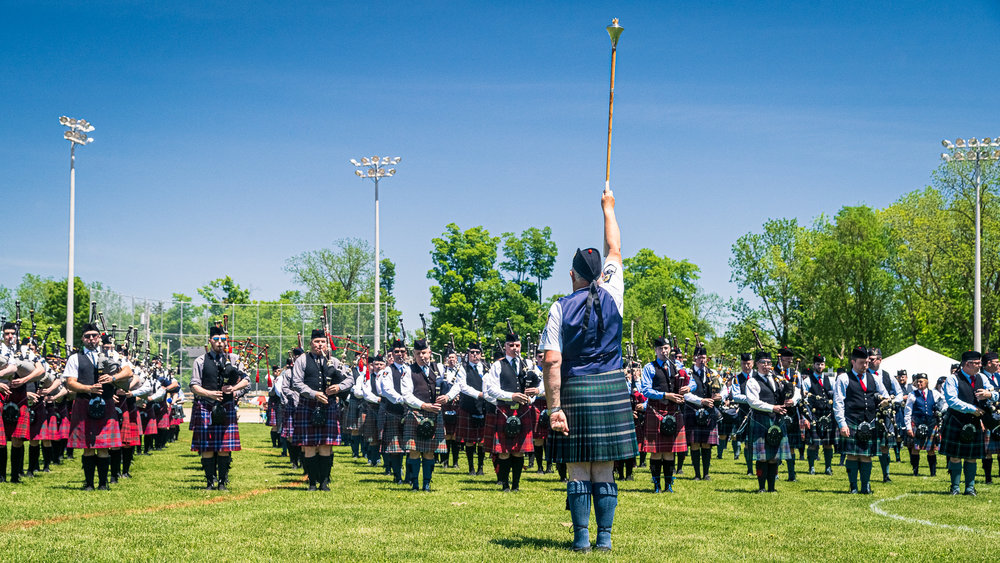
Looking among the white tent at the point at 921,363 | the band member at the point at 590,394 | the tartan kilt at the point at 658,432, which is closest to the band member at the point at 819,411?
the tartan kilt at the point at 658,432

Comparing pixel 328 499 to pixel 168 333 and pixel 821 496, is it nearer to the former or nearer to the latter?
pixel 821 496

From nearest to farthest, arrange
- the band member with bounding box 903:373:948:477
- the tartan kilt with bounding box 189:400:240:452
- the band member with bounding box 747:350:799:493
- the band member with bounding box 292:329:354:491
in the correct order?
the band member with bounding box 292:329:354:491
the tartan kilt with bounding box 189:400:240:452
the band member with bounding box 747:350:799:493
the band member with bounding box 903:373:948:477

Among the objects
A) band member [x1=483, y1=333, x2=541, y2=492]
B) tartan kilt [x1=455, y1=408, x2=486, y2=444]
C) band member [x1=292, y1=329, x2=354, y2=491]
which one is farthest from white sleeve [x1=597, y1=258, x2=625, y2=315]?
tartan kilt [x1=455, y1=408, x2=486, y2=444]

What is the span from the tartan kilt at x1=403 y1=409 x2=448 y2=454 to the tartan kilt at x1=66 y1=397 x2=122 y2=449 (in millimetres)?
3228

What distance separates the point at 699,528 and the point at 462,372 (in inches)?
248

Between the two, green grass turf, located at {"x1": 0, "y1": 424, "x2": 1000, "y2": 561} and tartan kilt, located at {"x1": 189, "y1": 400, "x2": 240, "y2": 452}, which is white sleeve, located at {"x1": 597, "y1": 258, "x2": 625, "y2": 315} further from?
tartan kilt, located at {"x1": 189, "y1": 400, "x2": 240, "y2": 452}

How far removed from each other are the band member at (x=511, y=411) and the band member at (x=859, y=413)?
358 cm

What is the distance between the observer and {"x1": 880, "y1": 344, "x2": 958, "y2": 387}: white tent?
24.4 meters

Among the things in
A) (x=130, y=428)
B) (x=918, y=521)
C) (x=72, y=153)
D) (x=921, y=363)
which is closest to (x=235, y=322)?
Answer: (x=72, y=153)

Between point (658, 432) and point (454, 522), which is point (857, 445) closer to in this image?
point (658, 432)

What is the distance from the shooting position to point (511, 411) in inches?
432

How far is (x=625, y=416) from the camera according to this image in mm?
5961

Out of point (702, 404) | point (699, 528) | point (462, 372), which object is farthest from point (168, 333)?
point (699, 528)

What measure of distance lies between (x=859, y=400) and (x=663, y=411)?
2297 millimetres
